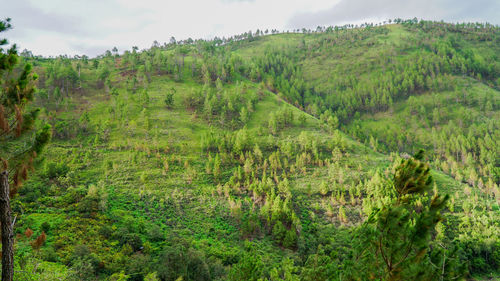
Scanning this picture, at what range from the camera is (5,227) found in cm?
688

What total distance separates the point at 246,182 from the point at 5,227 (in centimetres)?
5927

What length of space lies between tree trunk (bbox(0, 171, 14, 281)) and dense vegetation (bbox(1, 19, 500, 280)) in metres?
0.44

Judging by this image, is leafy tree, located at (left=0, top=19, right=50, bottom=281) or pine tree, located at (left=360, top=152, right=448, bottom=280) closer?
pine tree, located at (left=360, top=152, right=448, bottom=280)

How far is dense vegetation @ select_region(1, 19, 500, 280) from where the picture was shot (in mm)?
8883

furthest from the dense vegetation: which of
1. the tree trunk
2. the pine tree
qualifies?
the tree trunk

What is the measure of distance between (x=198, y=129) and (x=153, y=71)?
53959 mm

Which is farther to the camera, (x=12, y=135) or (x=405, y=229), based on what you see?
(x=12, y=135)

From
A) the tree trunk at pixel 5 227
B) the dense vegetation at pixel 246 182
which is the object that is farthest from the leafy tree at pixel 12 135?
the dense vegetation at pixel 246 182

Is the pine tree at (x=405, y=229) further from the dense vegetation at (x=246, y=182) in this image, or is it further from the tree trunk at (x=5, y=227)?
the tree trunk at (x=5, y=227)

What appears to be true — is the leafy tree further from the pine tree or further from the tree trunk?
the pine tree

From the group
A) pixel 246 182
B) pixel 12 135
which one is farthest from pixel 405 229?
pixel 246 182

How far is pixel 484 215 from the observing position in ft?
191

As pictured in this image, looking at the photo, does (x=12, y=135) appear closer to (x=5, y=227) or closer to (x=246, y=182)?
(x=5, y=227)

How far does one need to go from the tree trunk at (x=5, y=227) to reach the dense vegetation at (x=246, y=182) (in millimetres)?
441
